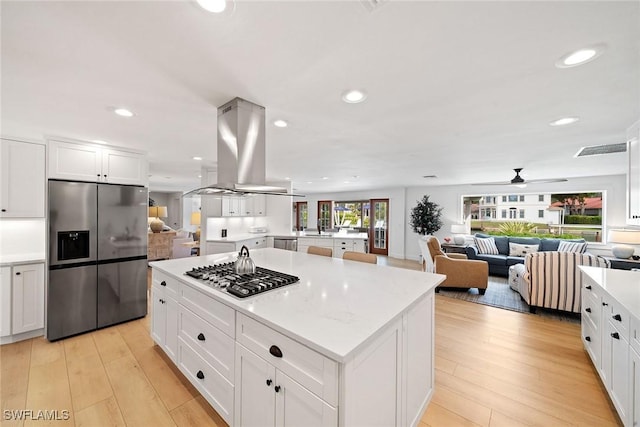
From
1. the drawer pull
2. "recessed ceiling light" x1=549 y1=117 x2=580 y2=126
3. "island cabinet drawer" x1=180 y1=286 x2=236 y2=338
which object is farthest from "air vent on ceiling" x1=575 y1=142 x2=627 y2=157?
"island cabinet drawer" x1=180 y1=286 x2=236 y2=338

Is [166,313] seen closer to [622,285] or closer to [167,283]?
[167,283]

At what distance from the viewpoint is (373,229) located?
9141mm

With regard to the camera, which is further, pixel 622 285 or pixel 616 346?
pixel 622 285

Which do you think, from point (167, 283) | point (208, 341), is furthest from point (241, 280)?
point (167, 283)

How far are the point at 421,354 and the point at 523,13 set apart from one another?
1.91 m

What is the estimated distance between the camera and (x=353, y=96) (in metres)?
1.84

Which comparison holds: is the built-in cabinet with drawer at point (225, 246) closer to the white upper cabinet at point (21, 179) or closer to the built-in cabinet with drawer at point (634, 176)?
the white upper cabinet at point (21, 179)

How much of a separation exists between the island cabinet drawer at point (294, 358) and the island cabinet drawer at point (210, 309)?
5.5 inches

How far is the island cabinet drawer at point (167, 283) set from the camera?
2078mm

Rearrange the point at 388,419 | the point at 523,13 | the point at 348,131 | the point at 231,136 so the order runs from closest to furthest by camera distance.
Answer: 1. the point at 523,13
2. the point at 388,419
3. the point at 231,136
4. the point at 348,131

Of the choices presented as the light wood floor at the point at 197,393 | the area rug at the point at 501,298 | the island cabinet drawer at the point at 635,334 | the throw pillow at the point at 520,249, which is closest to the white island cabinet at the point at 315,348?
the light wood floor at the point at 197,393

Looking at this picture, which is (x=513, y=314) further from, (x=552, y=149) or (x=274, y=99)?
(x=274, y=99)

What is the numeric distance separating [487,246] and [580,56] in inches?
229

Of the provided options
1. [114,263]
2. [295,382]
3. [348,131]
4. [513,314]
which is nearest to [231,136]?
[348,131]
